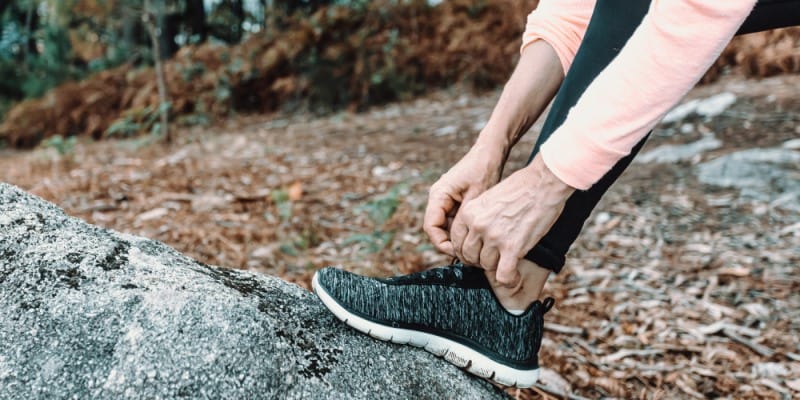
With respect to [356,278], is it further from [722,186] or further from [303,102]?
[303,102]

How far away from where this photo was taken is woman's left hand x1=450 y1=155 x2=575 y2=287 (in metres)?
1.07

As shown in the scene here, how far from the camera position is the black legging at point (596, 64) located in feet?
3.52

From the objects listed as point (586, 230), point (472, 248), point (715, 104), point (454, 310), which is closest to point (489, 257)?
point (472, 248)

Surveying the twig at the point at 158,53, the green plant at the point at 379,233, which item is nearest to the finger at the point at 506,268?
the green plant at the point at 379,233

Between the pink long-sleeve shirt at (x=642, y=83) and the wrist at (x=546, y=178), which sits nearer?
the pink long-sleeve shirt at (x=642, y=83)

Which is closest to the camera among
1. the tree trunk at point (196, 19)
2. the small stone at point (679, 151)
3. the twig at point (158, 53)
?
the small stone at point (679, 151)

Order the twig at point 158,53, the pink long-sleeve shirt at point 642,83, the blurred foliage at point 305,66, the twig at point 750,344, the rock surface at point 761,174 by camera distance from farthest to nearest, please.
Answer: the blurred foliage at point 305,66
the twig at point 158,53
the rock surface at point 761,174
the twig at point 750,344
the pink long-sleeve shirt at point 642,83

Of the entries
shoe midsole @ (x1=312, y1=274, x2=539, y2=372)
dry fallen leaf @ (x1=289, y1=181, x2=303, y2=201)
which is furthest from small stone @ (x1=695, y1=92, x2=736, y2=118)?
shoe midsole @ (x1=312, y1=274, x2=539, y2=372)

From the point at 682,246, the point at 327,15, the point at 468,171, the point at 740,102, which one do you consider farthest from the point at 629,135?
the point at 327,15

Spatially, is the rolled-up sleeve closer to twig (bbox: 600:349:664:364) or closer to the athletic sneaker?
the athletic sneaker

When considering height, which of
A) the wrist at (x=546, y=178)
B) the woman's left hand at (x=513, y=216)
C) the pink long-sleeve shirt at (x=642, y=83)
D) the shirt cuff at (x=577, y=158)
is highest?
the pink long-sleeve shirt at (x=642, y=83)

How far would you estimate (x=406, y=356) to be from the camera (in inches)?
47.3

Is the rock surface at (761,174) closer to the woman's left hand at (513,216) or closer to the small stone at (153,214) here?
the woman's left hand at (513,216)

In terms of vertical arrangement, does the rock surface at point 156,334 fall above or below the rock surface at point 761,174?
above
